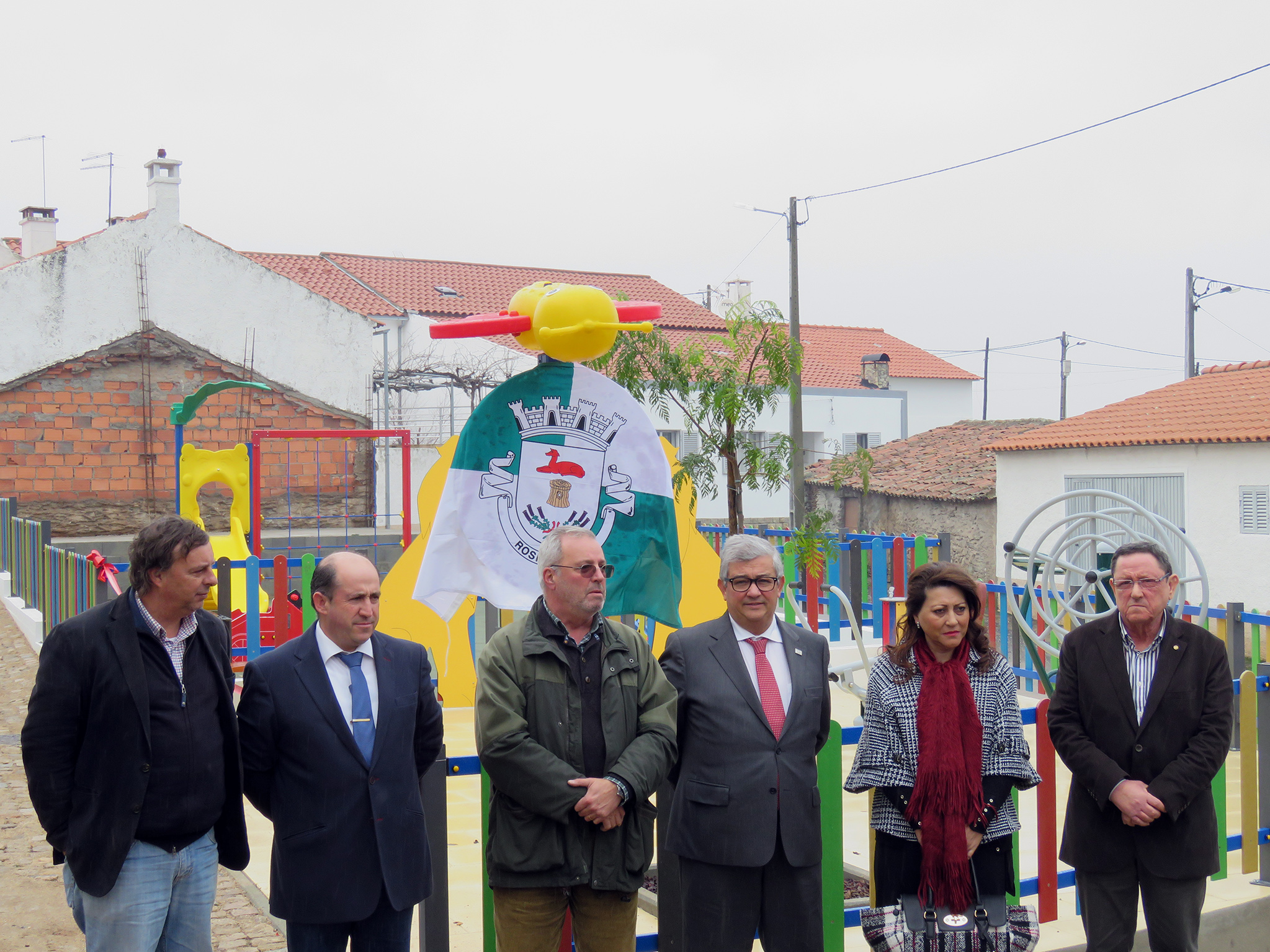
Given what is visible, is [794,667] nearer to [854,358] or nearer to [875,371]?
[875,371]

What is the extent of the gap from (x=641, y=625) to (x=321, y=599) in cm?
381

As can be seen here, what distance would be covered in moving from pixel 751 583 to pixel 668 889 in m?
1.13

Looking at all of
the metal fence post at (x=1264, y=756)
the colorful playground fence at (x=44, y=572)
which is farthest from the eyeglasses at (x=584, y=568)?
the colorful playground fence at (x=44, y=572)

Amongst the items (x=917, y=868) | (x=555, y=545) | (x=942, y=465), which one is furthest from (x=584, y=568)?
(x=942, y=465)

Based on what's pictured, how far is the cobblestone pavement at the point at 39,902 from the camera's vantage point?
4566mm

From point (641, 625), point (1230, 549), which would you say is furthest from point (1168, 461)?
point (641, 625)

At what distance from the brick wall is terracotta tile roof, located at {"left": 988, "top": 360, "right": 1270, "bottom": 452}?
46.8 ft

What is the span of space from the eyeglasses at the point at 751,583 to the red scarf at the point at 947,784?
1.80ft

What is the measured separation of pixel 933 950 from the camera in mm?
3324

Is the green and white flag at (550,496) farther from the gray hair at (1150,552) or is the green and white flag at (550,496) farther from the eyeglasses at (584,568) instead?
the gray hair at (1150,552)

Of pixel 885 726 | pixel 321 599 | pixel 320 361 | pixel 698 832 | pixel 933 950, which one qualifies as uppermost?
pixel 320 361

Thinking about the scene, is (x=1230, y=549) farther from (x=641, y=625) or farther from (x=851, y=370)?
(x=851, y=370)

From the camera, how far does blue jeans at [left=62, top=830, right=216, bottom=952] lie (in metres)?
2.91

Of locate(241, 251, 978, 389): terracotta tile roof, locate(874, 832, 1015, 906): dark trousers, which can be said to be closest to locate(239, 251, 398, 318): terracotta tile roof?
locate(241, 251, 978, 389): terracotta tile roof
